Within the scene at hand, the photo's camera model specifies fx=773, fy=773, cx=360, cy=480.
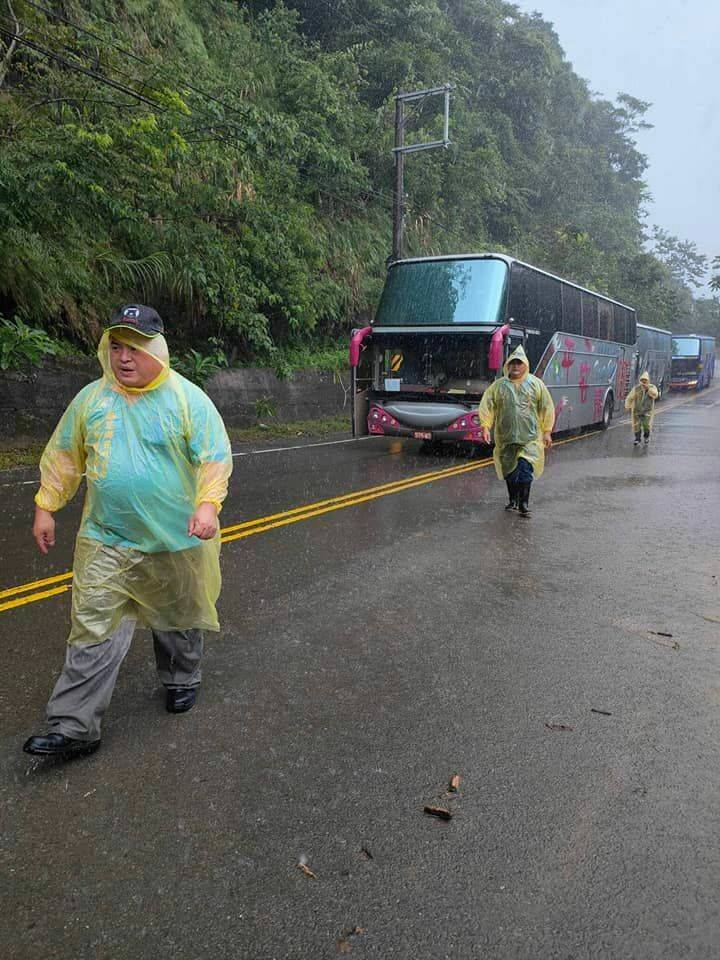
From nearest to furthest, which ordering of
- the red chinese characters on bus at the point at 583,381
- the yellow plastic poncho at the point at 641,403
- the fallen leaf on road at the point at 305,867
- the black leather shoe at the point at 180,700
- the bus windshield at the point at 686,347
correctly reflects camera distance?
the fallen leaf on road at the point at 305,867, the black leather shoe at the point at 180,700, the yellow plastic poncho at the point at 641,403, the red chinese characters on bus at the point at 583,381, the bus windshield at the point at 686,347

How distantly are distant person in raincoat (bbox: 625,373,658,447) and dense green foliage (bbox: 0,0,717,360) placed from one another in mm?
8143

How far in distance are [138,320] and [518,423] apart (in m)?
5.98

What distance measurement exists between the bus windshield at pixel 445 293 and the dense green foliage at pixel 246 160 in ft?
15.4

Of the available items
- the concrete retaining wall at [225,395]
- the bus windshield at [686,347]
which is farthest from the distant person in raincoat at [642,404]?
the bus windshield at [686,347]

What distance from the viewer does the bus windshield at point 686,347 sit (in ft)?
148

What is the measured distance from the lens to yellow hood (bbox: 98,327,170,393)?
129 inches

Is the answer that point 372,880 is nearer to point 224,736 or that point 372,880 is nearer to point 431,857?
point 431,857

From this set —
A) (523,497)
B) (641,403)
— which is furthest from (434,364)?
(523,497)

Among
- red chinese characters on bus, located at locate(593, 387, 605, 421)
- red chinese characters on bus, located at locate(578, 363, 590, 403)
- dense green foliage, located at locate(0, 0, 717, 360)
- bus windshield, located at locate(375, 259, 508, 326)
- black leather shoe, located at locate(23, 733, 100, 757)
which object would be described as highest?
dense green foliage, located at locate(0, 0, 717, 360)

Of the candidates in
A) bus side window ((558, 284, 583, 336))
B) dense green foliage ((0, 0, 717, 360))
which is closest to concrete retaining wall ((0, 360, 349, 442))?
dense green foliage ((0, 0, 717, 360))

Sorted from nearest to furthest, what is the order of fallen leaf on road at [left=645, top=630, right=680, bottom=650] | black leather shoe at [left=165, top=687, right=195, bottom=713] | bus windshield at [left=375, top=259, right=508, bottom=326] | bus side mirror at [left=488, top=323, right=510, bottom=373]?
black leather shoe at [left=165, top=687, right=195, bottom=713], fallen leaf on road at [left=645, top=630, right=680, bottom=650], bus side mirror at [left=488, top=323, right=510, bottom=373], bus windshield at [left=375, top=259, right=508, bottom=326]

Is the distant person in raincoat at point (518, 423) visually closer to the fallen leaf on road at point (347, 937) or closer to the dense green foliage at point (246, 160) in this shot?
the fallen leaf on road at point (347, 937)

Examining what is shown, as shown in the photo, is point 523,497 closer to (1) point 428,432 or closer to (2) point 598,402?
(1) point 428,432

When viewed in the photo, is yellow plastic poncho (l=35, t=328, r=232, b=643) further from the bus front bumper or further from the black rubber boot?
the bus front bumper
